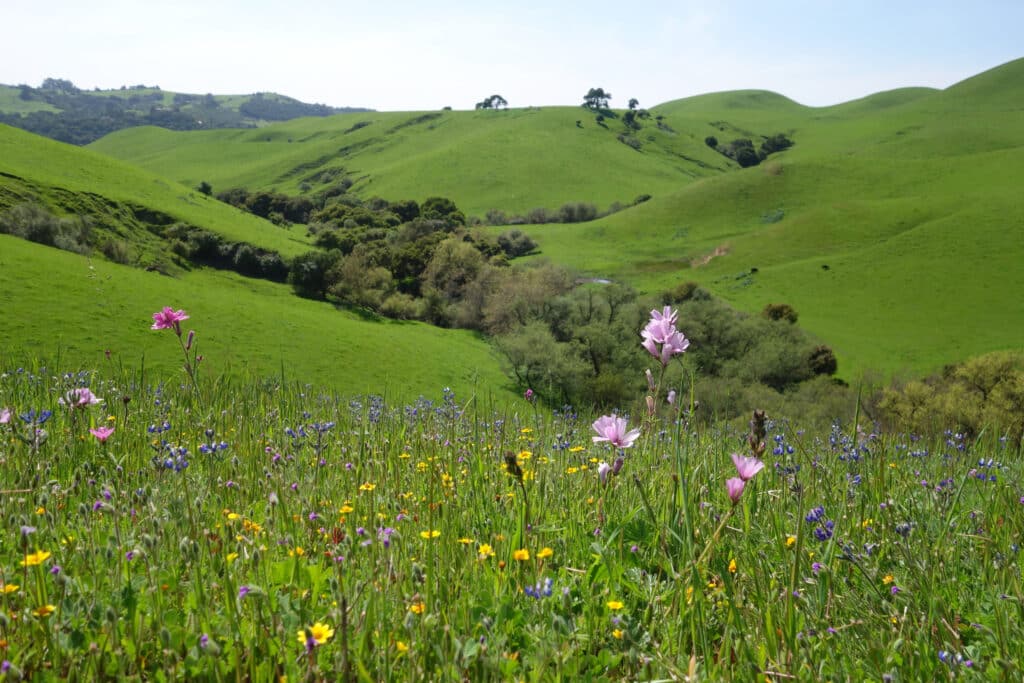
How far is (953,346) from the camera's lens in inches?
2013

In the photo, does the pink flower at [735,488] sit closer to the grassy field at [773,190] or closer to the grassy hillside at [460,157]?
the grassy field at [773,190]

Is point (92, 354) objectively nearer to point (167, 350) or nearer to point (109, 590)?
point (167, 350)

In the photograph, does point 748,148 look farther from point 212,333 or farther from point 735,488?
point 735,488

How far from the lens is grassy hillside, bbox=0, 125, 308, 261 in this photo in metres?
52.5

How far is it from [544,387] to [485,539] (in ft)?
123

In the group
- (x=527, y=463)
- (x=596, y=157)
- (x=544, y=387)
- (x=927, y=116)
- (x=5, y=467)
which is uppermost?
(x=927, y=116)

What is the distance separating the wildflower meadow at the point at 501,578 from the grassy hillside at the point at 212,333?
22367mm

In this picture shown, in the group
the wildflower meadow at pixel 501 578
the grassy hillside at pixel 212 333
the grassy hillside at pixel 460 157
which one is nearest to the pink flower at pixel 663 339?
the wildflower meadow at pixel 501 578

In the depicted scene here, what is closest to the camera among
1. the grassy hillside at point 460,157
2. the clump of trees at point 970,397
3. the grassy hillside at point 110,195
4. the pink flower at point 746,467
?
the pink flower at point 746,467

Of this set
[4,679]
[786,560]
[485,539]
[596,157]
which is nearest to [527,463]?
[485,539]

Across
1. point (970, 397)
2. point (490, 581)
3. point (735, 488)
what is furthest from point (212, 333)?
point (970, 397)

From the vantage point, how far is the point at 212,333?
36.2 m

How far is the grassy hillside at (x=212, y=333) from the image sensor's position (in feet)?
99.1

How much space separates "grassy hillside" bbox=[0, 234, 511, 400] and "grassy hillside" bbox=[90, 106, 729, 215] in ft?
235
